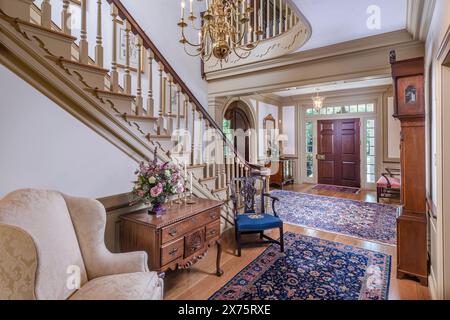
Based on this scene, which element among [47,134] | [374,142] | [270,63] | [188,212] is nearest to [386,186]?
[374,142]

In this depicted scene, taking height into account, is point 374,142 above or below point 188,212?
above

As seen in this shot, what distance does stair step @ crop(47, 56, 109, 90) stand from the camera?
1710 mm

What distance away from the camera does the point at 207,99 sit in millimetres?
4680

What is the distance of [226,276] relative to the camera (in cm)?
244

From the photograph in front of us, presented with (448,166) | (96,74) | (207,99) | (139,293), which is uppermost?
(207,99)

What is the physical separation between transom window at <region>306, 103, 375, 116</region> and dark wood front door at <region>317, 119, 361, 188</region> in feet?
0.88

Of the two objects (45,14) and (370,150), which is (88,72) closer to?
(45,14)

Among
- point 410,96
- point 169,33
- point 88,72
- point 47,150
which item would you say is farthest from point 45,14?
point 410,96

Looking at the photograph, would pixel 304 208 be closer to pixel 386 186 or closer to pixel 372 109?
pixel 386 186

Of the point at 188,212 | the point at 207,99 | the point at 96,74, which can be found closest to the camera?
the point at 96,74

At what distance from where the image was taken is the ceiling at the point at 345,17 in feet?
7.72

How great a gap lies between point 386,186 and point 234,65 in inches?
161

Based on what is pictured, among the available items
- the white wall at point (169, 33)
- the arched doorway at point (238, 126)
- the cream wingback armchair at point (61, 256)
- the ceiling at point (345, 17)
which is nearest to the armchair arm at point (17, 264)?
the cream wingback armchair at point (61, 256)

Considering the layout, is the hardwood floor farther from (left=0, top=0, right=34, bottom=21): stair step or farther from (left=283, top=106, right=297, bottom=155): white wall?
(left=283, top=106, right=297, bottom=155): white wall
